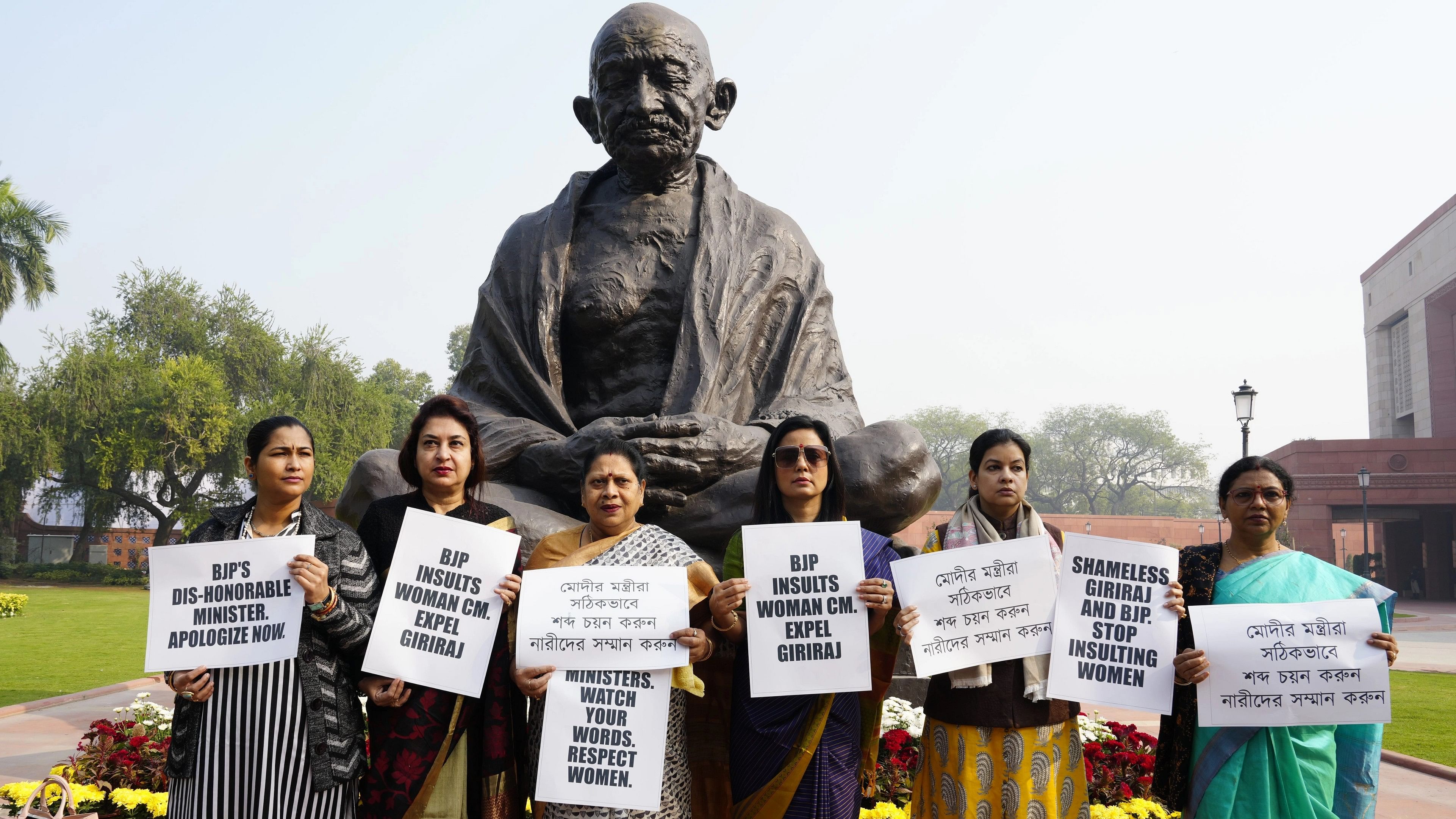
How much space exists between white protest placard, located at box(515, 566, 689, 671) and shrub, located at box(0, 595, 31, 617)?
50.1 ft

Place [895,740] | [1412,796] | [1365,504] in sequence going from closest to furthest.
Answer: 1. [895,740]
2. [1412,796]
3. [1365,504]

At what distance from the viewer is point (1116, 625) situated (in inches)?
115

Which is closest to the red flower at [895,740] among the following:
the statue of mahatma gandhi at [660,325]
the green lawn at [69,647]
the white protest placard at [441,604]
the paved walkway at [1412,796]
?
the statue of mahatma gandhi at [660,325]

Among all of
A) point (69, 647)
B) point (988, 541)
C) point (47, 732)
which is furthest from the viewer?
point (69, 647)

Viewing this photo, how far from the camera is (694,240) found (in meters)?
5.22

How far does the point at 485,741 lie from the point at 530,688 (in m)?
0.22

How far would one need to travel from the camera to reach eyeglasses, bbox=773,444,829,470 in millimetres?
3045

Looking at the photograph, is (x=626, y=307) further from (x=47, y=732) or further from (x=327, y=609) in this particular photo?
(x=47, y=732)

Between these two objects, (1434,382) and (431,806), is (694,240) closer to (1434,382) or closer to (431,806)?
(431,806)

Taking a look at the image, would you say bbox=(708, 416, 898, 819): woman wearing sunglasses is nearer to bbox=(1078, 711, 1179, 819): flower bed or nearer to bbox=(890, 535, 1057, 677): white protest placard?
bbox=(890, 535, 1057, 677): white protest placard

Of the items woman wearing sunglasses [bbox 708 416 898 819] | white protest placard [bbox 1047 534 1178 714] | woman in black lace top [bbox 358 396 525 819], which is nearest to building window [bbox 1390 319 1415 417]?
white protest placard [bbox 1047 534 1178 714]

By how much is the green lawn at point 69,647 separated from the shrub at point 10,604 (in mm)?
165

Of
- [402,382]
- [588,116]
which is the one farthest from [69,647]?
[402,382]

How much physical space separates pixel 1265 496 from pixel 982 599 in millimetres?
784
